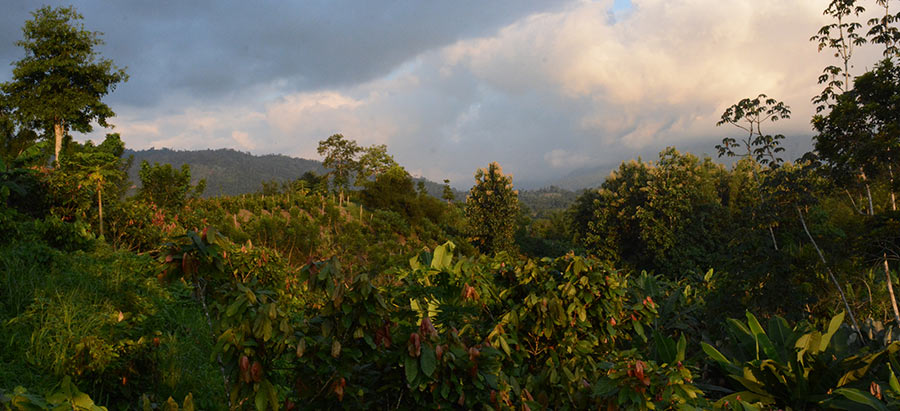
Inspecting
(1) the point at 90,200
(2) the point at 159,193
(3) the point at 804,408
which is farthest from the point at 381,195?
(3) the point at 804,408

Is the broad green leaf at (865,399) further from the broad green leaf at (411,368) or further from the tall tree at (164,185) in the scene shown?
the tall tree at (164,185)

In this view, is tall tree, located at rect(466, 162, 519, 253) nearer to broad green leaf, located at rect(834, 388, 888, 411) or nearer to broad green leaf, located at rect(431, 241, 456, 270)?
broad green leaf, located at rect(431, 241, 456, 270)

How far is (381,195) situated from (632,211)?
528 inches

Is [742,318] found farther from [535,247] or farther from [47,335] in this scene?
[535,247]

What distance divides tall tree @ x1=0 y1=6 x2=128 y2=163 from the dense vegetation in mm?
7170

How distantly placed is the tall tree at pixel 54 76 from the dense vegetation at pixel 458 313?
7.17m

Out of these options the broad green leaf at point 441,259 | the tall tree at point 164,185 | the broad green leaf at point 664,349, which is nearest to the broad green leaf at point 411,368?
the broad green leaf at point 441,259

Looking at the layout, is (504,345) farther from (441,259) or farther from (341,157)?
(341,157)

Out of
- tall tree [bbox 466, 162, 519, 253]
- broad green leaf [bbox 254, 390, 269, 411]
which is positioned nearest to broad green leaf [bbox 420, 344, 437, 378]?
broad green leaf [bbox 254, 390, 269, 411]

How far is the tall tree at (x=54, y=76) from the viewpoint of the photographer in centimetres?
1455

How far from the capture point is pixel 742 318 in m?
5.24

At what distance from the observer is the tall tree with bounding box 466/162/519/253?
19.8 meters

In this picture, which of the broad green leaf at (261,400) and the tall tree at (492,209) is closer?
the broad green leaf at (261,400)

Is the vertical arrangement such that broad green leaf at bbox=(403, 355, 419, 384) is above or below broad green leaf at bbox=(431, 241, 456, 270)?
below
